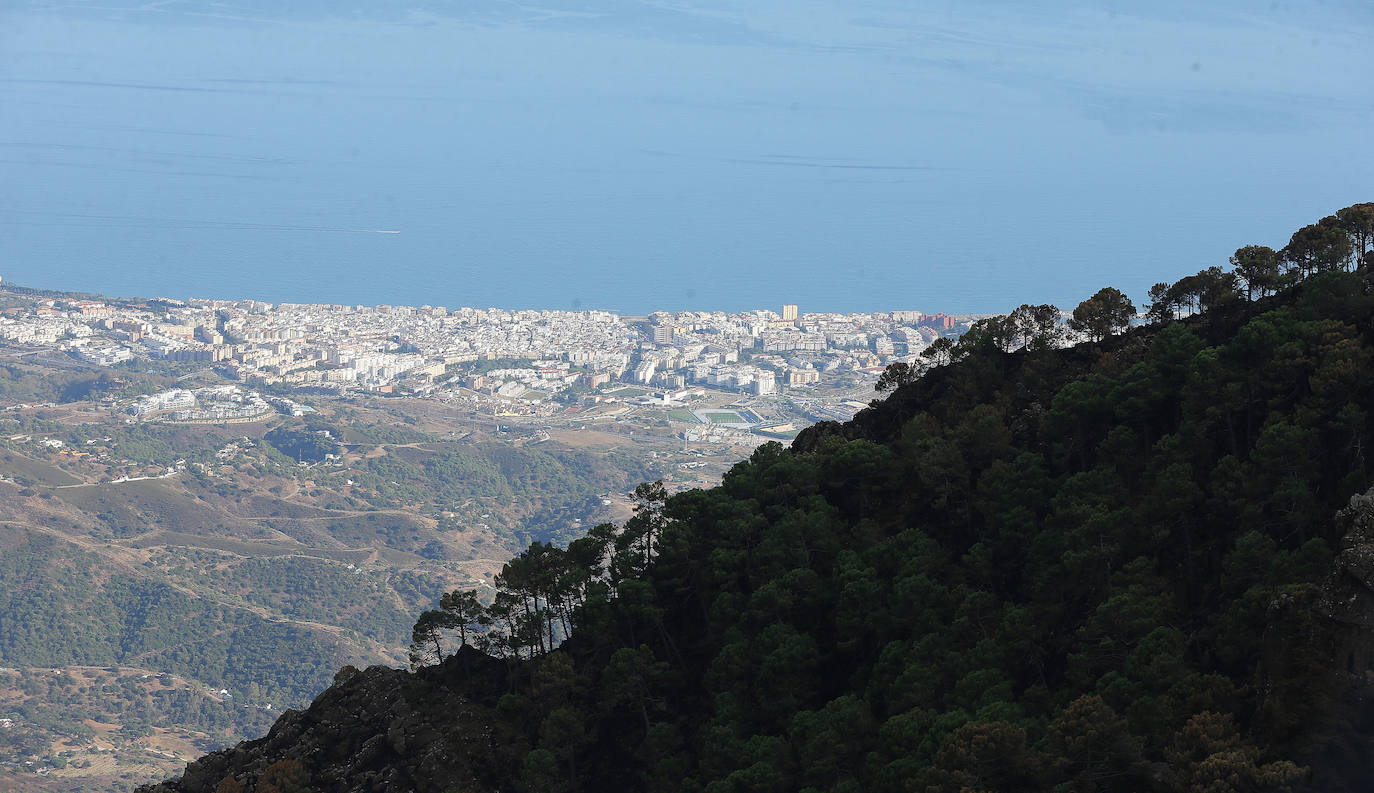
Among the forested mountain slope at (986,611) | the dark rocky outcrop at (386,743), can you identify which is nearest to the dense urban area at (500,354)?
the forested mountain slope at (986,611)

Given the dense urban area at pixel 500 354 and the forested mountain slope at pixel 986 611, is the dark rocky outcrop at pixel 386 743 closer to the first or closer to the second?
the forested mountain slope at pixel 986 611

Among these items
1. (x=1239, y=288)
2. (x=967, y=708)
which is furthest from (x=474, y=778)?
(x=1239, y=288)

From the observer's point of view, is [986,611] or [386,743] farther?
[386,743]

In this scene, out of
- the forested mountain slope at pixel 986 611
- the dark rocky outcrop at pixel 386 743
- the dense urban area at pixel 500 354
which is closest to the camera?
the forested mountain slope at pixel 986 611

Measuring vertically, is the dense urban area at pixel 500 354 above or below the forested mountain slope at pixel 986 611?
above

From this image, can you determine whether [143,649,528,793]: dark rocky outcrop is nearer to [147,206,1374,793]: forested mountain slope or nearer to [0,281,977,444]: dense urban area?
[147,206,1374,793]: forested mountain slope

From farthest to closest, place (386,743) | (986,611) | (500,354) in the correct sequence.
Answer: (500,354) → (386,743) → (986,611)

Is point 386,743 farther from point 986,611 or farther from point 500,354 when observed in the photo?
point 500,354

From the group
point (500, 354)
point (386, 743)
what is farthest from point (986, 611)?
point (500, 354)
